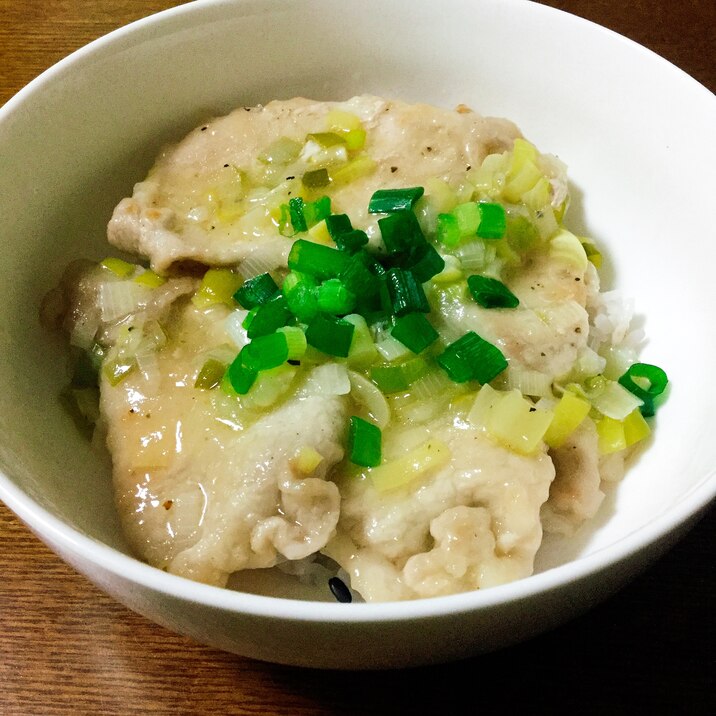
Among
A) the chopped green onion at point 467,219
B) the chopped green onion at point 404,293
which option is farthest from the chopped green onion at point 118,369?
the chopped green onion at point 467,219

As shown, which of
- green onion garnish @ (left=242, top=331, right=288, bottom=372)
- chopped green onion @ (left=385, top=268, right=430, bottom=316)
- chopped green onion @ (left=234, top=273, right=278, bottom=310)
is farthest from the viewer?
chopped green onion @ (left=234, top=273, right=278, bottom=310)

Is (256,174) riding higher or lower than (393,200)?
lower

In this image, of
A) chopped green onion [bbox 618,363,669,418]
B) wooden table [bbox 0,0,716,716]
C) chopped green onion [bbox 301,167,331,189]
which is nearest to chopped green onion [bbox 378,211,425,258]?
chopped green onion [bbox 301,167,331,189]

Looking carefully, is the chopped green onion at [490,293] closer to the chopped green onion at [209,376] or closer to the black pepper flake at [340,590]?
the chopped green onion at [209,376]

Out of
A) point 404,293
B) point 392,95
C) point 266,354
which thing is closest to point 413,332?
point 404,293

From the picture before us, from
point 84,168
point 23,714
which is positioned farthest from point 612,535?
point 84,168

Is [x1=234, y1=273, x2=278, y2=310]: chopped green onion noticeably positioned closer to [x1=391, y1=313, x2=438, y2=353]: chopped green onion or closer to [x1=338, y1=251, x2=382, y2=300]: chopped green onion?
[x1=338, y1=251, x2=382, y2=300]: chopped green onion

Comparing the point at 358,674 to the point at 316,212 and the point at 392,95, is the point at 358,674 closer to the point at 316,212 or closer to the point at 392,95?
the point at 316,212
